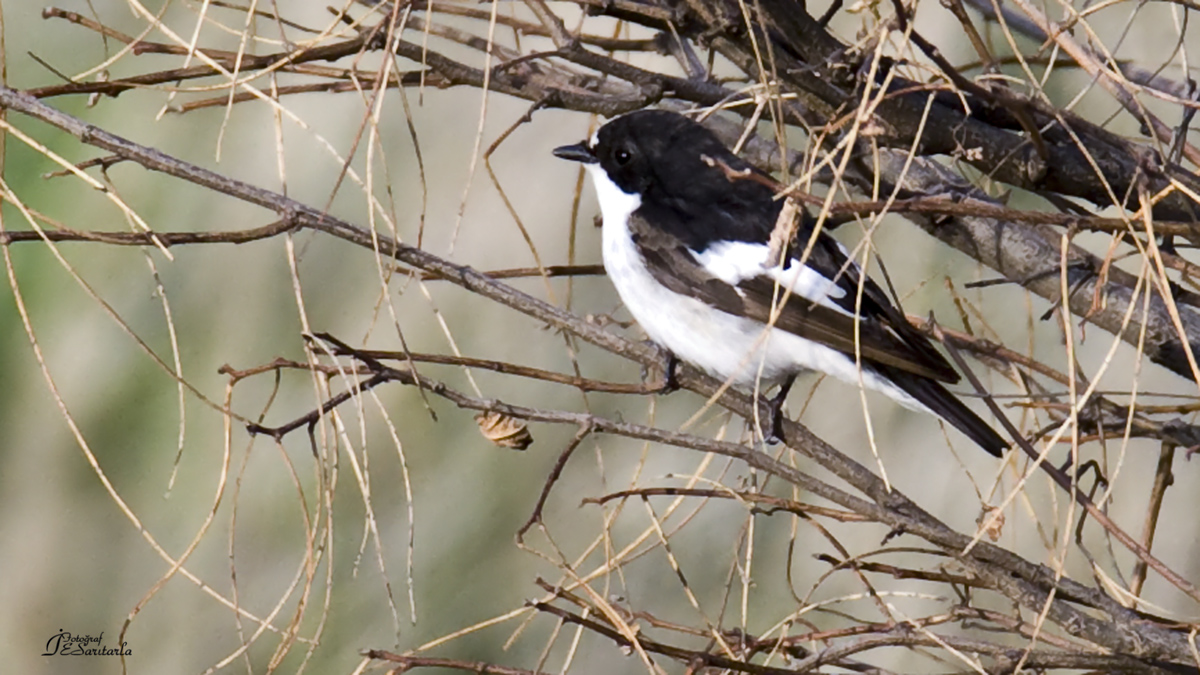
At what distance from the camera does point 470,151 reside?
4812 millimetres

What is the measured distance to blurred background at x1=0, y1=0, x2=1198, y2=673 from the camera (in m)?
4.64

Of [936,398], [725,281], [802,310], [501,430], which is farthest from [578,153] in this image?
[501,430]

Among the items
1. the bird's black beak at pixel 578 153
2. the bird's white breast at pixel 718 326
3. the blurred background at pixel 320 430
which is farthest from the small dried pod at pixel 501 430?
the blurred background at pixel 320 430

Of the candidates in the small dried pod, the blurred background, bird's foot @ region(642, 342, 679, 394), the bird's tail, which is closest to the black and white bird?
the bird's tail

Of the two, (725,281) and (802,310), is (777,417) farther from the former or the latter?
(725,281)

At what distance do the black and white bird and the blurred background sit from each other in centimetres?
123

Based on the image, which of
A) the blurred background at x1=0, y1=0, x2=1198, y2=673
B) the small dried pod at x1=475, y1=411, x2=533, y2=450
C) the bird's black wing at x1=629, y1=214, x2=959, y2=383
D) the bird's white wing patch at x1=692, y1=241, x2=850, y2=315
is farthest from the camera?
the blurred background at x1=0, y1=0, x2=1198, y2=673

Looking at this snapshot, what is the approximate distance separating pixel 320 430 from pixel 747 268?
2.14 m

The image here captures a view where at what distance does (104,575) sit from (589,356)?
2.09m

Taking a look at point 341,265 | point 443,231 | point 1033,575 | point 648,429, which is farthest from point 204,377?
point 1033,575

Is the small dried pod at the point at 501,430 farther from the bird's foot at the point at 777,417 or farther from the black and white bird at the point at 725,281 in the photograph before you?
the black and white bird at the point at 725,281

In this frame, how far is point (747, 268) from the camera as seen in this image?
3.07m

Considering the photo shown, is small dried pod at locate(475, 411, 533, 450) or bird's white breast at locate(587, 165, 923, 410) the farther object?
bird's white breast at locate(587, 165, 923, 410)

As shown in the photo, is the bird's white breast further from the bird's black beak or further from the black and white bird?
the bird's black beak
